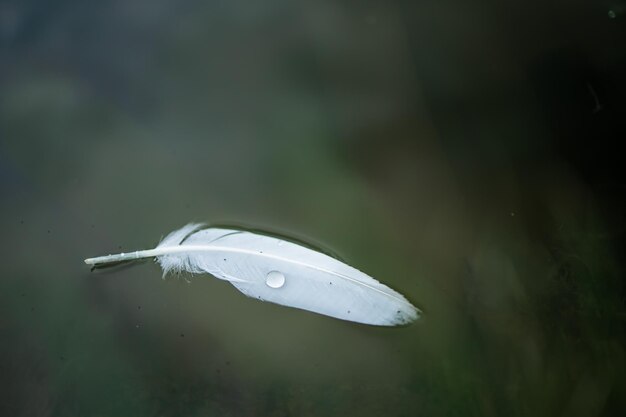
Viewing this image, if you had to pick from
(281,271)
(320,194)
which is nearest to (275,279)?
(281,271)

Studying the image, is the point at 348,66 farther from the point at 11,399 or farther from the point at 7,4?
the point at 11,399

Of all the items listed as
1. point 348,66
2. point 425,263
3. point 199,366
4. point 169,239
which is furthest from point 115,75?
point 425,263

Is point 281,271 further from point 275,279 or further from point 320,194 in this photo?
point 320,194

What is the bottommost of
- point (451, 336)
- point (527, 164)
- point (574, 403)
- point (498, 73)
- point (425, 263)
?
point (574, 403)
